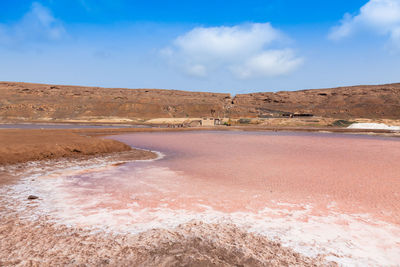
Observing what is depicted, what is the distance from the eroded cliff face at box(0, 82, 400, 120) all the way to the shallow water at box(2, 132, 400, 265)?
59.6 metres

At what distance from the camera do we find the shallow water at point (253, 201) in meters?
4.63

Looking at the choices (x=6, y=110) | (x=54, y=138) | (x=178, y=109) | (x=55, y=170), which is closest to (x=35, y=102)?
(x=6, y=110)

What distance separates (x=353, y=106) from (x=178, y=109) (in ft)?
149

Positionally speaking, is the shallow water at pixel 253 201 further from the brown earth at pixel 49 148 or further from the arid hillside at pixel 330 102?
the arid hillside at pixel 330 102

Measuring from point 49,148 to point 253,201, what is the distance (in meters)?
10.3

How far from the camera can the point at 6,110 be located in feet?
217

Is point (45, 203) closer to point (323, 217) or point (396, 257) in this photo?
point (323, 217)

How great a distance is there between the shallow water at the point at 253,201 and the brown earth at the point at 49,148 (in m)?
2.86

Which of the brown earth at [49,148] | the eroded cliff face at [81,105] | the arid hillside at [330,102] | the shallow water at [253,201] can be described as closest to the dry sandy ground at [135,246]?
the shallow water at [253,201]

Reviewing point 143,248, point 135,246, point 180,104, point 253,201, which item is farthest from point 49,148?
point 180,104

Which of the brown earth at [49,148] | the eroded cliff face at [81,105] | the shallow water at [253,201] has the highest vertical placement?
the eroded cliff face at [81,105]

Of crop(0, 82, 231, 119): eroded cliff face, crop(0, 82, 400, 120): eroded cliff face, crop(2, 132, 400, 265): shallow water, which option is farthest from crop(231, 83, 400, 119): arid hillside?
crop(2, 132, 400, 265): shallow water

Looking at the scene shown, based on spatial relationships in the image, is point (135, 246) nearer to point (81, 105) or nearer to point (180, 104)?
point (81, 105)

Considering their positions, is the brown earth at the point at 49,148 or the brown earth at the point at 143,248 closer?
the brown earth at the point at 143,248
